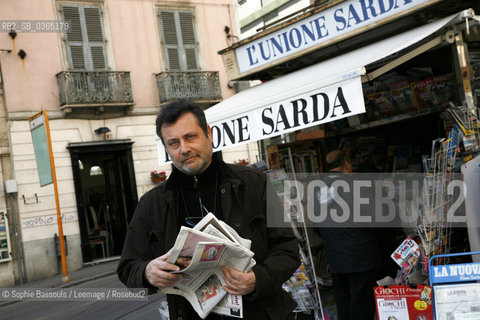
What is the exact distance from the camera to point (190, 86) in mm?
15398

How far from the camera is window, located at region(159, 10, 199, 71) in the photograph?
1566 cm

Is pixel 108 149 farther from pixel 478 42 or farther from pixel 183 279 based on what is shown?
pixel 183 279

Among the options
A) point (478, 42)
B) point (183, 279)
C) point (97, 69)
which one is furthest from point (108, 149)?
point (183, 279)

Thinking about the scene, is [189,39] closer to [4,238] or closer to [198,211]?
[4,238]

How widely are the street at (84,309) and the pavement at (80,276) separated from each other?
111 centimetres

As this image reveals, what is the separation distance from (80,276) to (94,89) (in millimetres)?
5298

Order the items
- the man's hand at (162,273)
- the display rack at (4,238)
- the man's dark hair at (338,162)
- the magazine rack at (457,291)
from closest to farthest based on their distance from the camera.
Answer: the man's hand at (162,273) < the magazine rack at (457,291) < the man's dark hair at (338,162) < the display rack at (4,238)

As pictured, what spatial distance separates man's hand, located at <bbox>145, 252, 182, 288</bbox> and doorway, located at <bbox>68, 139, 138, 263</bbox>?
1221 centimetres

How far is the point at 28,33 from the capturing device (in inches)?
526

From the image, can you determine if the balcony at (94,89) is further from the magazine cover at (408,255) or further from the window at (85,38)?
the magazine cover at (408,255)

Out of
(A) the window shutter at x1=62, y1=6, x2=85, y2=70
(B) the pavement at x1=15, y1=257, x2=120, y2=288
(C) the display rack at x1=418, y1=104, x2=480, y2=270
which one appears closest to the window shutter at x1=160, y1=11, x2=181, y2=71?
(A) the window shutter at x1=62, y1=6, x2=85, y2=70

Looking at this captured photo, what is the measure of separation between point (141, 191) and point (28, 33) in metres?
5.33

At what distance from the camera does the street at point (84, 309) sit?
692cm

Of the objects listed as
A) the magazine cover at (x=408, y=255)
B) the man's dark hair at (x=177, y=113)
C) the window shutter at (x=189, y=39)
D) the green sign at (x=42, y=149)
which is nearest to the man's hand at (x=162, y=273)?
the man's dark hair at (x=177, y=113)
